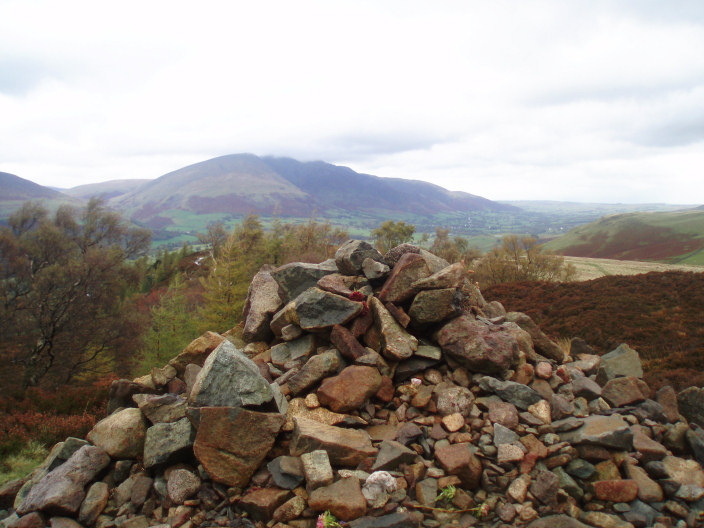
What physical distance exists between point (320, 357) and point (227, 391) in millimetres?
2110

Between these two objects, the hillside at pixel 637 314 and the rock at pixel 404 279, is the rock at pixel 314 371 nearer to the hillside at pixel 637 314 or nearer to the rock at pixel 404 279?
the rock at pixel 404 279

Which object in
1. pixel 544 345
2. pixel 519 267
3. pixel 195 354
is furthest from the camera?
pixel 519 267

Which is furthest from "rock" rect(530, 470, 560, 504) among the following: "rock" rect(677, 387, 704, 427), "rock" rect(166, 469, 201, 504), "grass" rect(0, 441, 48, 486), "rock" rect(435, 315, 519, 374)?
"grass" rect(0, 441, 48, 486)

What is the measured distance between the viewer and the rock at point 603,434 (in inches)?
256

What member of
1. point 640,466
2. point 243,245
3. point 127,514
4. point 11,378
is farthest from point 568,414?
point 243,245

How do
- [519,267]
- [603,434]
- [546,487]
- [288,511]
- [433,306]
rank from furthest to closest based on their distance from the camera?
[519,267], [433,306], [603,434], [546,487], [288,511]

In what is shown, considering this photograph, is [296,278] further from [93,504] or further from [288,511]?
[93,504]

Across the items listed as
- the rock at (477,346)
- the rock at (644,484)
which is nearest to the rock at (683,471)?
the rock at (644,484)

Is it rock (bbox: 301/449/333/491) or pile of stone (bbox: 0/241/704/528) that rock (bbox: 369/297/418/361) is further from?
rock (bbox: 301/449/333/491)

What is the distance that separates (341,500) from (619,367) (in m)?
8.67

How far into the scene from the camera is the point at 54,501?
21.2 feet

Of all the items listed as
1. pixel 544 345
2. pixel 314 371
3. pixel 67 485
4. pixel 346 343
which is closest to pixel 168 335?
pixel 67 485

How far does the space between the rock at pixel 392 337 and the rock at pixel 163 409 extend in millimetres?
4397

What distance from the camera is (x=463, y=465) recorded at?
6.18 meters
